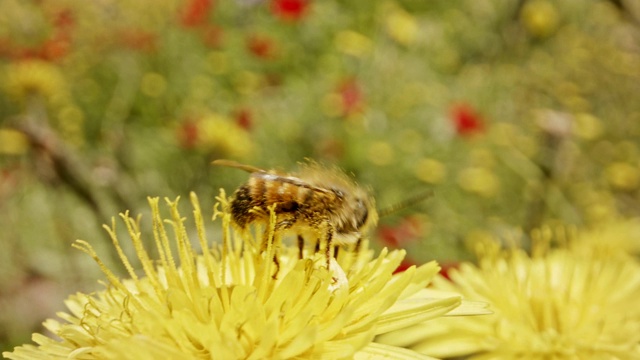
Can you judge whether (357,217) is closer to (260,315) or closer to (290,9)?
(260,315)

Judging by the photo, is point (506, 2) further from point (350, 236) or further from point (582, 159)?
point (350, 236)

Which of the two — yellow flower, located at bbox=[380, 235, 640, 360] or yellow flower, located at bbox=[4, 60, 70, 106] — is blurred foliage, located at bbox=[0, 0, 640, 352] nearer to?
yellow flower, located at bbox=[4, 60, 70, 106]

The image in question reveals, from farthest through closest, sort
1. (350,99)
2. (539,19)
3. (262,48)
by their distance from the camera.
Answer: (539,19), (262,48), (350,99)

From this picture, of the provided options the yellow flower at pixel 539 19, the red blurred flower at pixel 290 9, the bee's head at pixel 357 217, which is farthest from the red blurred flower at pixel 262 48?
the bee's head at pixel 357 217

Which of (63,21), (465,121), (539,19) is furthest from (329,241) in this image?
(539,19)

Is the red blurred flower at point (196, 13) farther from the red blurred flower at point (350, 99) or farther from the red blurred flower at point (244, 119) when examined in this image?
the red blurred flower at point (350, 99)

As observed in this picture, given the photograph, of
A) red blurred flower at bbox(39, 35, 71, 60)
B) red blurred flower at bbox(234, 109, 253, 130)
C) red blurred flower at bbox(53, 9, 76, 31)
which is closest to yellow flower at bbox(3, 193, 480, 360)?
red blurred flower at bbox(234, 109, 253, 130)

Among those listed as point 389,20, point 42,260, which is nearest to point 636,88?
point 389,20

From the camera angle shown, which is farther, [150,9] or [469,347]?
[150,9]
